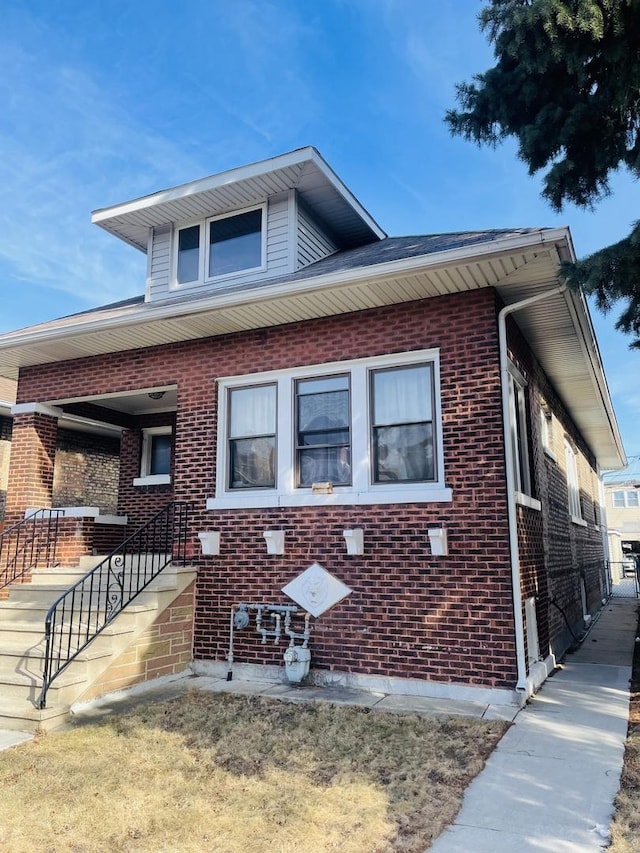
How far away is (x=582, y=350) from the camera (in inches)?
326

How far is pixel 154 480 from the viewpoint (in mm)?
11211

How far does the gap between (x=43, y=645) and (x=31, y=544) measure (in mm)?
3001

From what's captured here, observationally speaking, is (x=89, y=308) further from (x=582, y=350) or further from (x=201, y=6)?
(x=582, y=350)

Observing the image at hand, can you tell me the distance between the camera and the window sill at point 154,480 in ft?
36.4

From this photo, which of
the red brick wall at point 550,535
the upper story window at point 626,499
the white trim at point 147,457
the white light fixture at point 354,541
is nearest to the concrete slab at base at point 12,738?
the white light fixture at point 354,541

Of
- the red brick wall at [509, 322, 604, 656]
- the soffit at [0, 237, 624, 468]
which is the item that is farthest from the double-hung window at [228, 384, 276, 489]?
the red brick wall at [509, 322, 604, 656]

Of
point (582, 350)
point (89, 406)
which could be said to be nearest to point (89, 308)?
point (89, 406)

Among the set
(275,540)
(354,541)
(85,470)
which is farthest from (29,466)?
(354,541)

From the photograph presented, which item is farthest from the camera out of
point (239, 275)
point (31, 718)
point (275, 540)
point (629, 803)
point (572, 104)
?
point (239, 275)

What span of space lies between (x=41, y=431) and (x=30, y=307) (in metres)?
24.5

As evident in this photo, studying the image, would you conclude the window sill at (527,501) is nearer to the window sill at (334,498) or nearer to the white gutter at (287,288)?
the window sill at (334,498)

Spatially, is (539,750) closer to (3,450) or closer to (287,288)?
(287,288)

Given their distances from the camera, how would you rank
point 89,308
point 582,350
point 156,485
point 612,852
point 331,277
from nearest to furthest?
point 612,852 < point 331,277 < point 582,350 < point 89,308 < point 156,485

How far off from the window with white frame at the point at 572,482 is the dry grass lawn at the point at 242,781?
7480 millimetres
